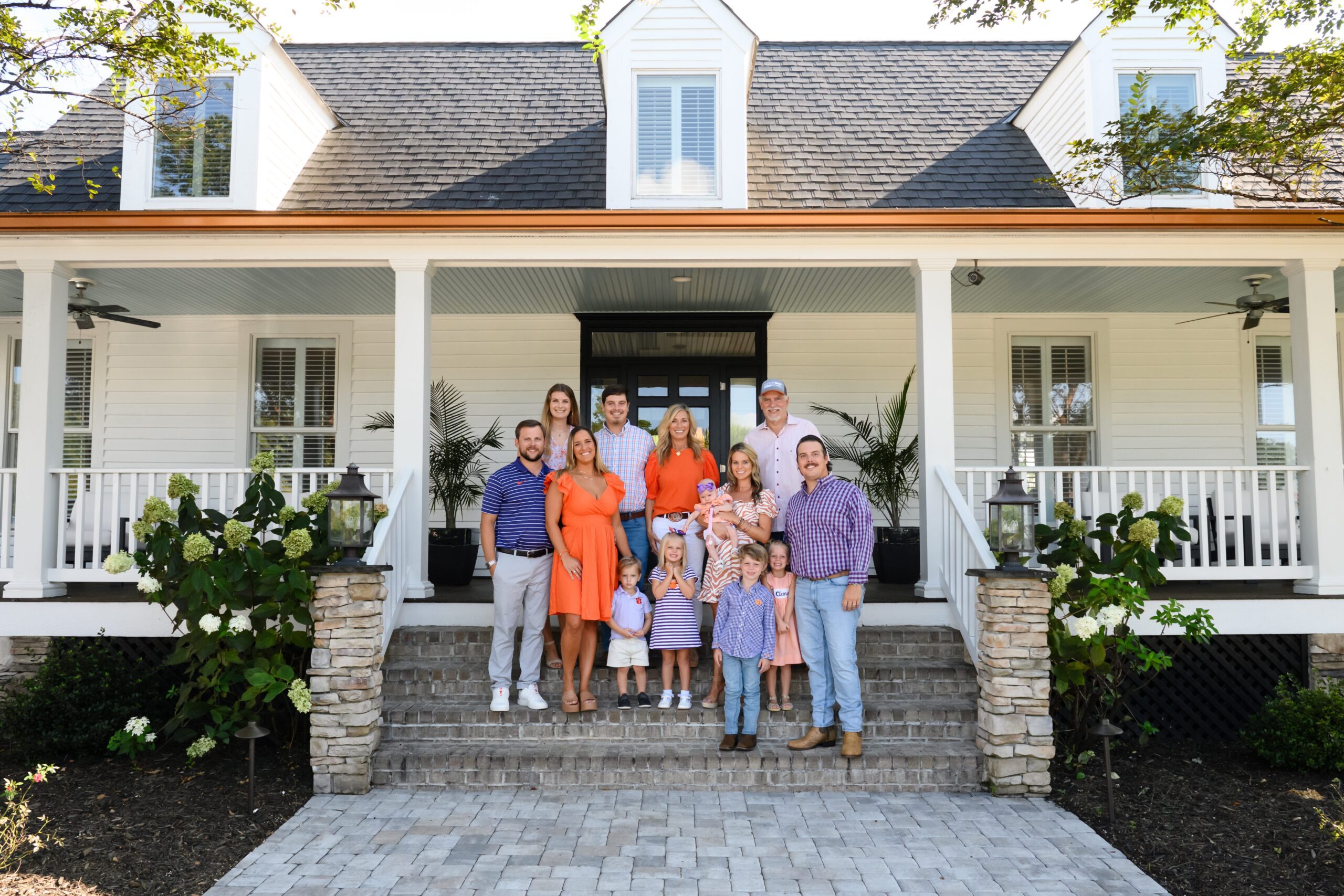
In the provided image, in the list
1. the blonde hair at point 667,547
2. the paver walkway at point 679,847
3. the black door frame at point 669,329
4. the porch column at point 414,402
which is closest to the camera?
the paver walkway at point 679,847

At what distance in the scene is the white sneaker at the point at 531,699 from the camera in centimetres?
479

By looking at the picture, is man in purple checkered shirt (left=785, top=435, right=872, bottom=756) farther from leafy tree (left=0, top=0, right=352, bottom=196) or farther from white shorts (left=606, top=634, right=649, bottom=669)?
leafy tree (left=0, top=0, right=352, bottom=196)

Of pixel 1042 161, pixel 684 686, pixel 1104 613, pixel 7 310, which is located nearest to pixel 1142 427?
pixel 1042 161

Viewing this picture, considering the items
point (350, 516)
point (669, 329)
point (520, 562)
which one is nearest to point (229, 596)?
point (350, 516)

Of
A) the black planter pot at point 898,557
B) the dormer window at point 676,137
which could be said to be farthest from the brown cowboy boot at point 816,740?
the dormer window at point 676,137

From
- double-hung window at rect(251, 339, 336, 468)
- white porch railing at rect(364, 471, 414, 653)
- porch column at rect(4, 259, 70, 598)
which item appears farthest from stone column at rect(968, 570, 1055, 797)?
double-hung window at rect(251, 339, 336, 468)

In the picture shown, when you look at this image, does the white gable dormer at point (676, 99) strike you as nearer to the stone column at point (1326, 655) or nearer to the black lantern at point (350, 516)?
the black lantern at point (350, 516)

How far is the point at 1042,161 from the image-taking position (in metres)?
7.54

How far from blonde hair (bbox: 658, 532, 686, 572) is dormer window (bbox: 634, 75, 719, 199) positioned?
3226 millimetres

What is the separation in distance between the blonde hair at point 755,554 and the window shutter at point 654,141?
3.46 meters

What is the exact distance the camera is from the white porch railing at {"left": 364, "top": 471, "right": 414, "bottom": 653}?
16.7 ft

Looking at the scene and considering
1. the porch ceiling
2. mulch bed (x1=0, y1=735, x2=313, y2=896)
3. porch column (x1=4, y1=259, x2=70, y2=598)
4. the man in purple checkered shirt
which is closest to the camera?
mulch bed (x1=0, y1=735, x2=313, y2=896)

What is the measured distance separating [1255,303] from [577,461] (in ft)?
19.3

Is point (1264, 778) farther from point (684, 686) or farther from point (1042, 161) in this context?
point (1042, 161)
